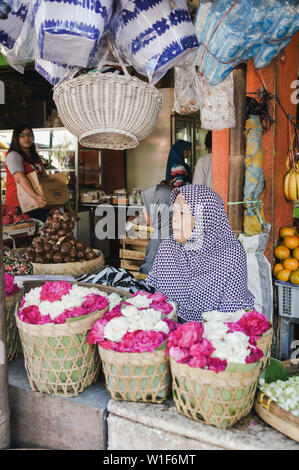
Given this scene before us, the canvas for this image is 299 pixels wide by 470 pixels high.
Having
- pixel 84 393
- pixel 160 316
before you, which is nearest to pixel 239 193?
pixel 160 316

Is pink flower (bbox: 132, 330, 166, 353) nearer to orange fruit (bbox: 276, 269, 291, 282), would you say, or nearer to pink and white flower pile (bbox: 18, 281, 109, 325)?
pink and white flower pile (bbox: 18, 281, 109, 325)

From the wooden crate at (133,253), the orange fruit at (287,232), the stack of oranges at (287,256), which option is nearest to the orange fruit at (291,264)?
the stack of oranges at (287,256)

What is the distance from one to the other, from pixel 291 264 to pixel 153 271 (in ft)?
4.94

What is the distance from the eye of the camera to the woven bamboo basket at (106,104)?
1724 millimetres

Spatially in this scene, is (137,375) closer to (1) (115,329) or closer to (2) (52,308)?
(1) (115,329)

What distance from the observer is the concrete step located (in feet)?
4.92

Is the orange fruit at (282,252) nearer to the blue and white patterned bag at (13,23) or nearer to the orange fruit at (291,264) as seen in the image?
the orange fruit at (291,264)

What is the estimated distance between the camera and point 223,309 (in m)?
2.34

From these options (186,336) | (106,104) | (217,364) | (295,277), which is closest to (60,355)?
(186,336)

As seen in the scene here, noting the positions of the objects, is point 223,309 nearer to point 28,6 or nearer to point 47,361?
point 47,361

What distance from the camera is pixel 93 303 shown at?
1.61 metres

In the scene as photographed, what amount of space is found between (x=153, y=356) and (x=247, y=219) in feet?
7.11

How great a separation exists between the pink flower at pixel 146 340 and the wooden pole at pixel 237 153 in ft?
6.53

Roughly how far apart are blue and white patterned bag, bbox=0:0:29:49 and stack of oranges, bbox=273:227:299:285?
9.17ft
